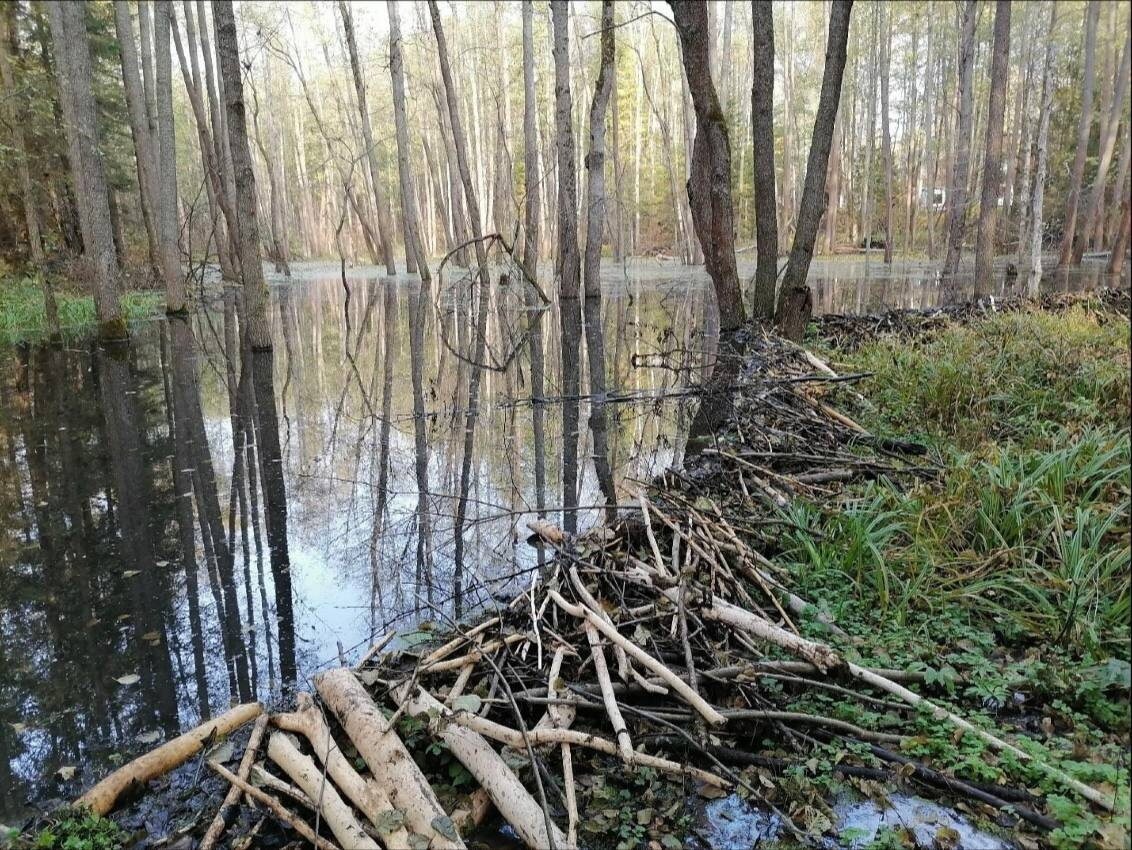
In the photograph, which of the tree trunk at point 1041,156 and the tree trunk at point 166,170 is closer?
the tree trunk at point 1041,156

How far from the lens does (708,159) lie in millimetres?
9695

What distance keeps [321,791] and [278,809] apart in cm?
14

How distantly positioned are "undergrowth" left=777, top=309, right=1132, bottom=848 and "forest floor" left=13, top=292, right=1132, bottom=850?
0.01m

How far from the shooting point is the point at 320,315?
59.9ft

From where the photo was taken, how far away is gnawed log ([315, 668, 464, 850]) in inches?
85.0

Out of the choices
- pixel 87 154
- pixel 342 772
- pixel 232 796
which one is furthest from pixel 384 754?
pixel 87 154

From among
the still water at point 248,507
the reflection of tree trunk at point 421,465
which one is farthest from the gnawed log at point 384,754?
the reflection of tree trunk at point 421,465

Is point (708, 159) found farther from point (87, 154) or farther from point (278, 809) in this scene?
point (87, 154)

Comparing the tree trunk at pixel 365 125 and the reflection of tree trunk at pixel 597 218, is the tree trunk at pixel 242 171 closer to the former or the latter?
the reflection of tree trunk at pixel 597 218

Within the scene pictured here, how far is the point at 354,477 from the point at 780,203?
3644 cm

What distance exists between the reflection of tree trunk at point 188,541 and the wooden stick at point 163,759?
0.26m

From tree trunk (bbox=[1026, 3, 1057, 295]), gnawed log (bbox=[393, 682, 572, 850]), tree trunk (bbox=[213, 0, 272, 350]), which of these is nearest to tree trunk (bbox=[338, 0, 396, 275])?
tree trunk (bbox=[213, 0, 272, 350])

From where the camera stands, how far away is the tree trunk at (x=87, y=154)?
11.3 meters

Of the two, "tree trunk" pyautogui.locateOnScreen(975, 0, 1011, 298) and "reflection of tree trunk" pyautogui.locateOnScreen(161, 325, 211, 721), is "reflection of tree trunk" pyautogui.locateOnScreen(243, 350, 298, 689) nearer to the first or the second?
"reflection of tree trunk" pyautogui.locateOnScreen(161, 325, 211, 721)
